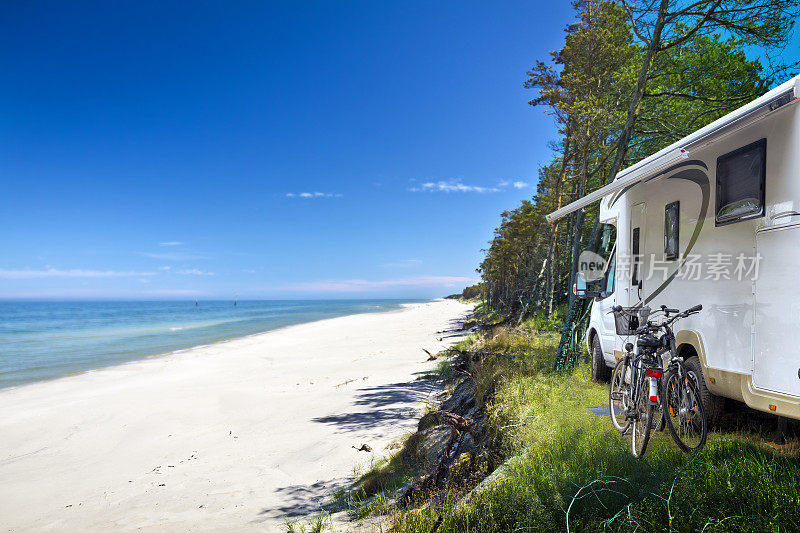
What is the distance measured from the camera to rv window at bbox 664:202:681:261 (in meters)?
5.26

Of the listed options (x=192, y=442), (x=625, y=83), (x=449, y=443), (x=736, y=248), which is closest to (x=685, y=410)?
(x=736, y=248)

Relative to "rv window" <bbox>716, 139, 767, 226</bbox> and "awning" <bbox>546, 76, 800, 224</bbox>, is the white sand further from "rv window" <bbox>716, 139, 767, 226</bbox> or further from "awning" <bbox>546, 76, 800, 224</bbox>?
"rv window" <bbox>716, 139, 767, 226</bbox>

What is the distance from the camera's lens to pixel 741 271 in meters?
4.08

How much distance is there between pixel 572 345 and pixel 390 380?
5646 mm

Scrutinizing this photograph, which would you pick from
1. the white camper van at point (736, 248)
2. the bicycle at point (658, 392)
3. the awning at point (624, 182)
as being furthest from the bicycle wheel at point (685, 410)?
the awning at point (624, 182)

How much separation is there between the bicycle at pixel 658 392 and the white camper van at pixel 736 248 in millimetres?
355

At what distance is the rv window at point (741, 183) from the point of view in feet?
12.7

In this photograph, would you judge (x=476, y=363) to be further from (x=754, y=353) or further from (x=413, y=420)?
(x=754, y=353)

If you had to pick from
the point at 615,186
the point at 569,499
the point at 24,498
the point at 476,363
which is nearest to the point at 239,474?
the point at 24,498

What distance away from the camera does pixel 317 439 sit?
324 inches

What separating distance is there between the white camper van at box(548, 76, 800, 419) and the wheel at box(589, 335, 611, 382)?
227 centimetres

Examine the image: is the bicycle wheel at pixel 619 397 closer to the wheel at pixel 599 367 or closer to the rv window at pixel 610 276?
the rv window at pixel 610 276

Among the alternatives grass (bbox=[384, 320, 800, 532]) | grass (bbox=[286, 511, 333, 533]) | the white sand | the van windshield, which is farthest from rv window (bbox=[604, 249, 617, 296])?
grass (bbox=[286, 511, 333, 533])

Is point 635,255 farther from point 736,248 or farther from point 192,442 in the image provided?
point 192,442
